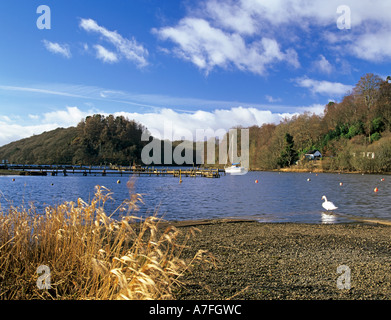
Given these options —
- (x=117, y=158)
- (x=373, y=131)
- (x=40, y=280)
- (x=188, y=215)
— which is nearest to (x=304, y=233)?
(x=188, y=215)

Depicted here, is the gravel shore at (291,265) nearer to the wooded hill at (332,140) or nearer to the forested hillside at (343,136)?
the wooded hill at (332,140)

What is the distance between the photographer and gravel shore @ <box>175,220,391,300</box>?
16.9ft

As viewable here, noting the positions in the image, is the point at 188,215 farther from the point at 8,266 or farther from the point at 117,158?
the point at 117,158

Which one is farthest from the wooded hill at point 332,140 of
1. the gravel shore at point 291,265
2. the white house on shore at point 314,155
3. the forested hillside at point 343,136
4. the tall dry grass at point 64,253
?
the tall dry grass at point 64,253

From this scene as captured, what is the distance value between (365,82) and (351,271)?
3578 inches

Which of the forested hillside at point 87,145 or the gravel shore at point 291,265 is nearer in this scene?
the gravel shore at point 291,265

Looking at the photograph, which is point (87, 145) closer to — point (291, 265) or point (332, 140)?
point (332, 140)

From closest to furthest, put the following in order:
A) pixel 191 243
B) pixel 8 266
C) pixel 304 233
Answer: pixel 8 266
pixel 191 243
pixel 304 233

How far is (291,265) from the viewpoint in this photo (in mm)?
6926

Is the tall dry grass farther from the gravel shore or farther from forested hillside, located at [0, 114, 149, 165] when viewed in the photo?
forested hillside, located at [0, 114, 149, 165]

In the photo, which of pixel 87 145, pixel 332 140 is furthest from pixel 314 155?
pixel 87 145

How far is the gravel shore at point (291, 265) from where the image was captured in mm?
5160

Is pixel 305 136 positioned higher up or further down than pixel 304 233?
higher up
